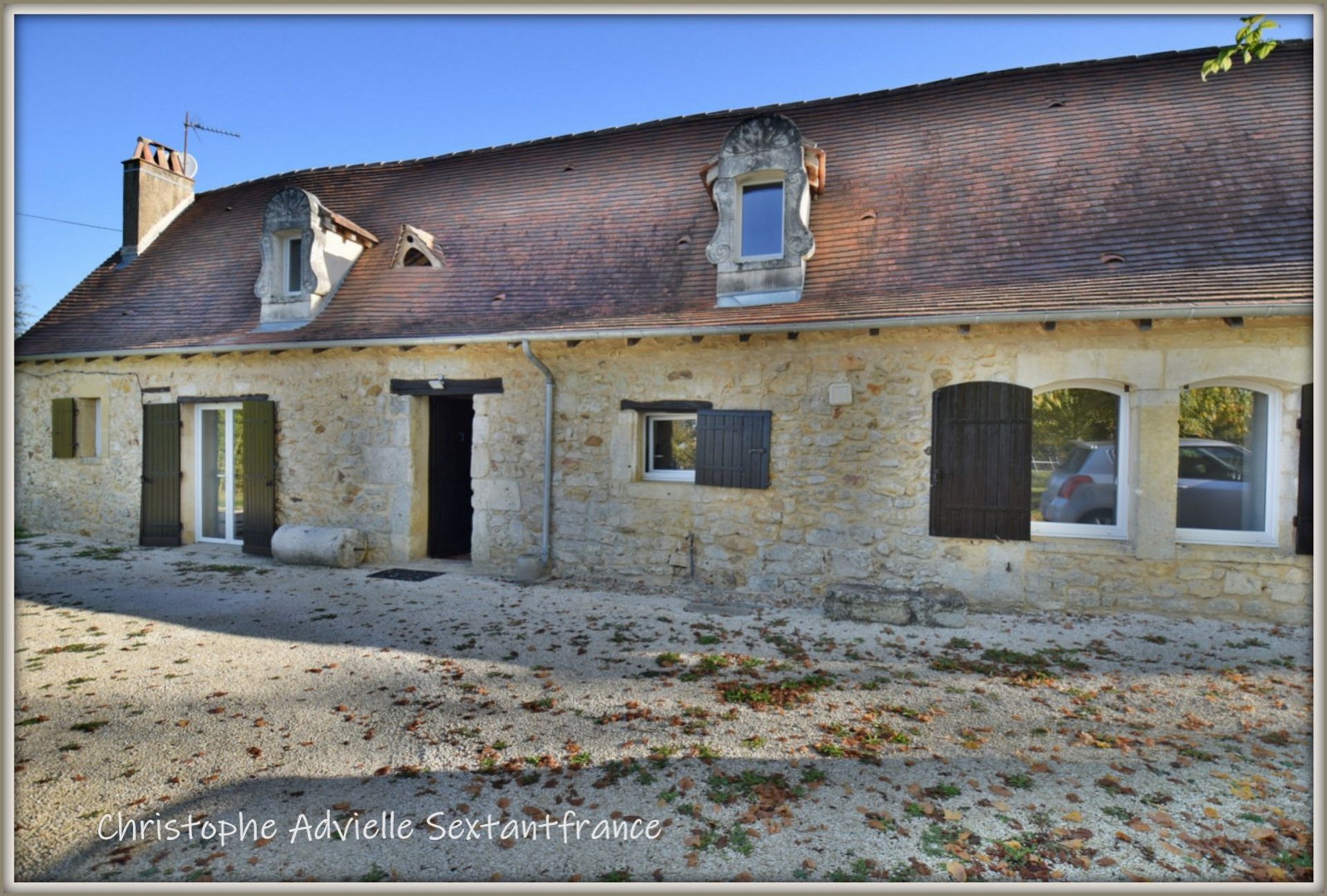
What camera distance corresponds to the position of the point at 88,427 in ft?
32.0

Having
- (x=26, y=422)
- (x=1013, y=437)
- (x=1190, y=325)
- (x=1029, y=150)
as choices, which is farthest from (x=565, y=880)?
(x=26, y=422)

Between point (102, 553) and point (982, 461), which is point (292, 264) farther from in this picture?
point (982, 461)

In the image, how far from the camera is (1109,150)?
6.66 m

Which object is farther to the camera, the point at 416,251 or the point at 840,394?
the point at 416,251

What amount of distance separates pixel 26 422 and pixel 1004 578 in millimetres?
13825

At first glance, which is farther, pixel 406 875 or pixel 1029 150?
pixel 1029 150

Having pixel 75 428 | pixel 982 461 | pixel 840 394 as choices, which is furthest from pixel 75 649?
pixel 982 461

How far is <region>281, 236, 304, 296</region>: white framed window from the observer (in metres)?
8.69

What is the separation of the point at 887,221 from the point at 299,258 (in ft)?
25.7

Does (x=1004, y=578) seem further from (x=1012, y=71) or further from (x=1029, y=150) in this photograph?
(x=1012, y=71)

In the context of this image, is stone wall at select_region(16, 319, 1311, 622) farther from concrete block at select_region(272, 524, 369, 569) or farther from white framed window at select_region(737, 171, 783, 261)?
white framed window at select_region(737, 171, 783, 261)

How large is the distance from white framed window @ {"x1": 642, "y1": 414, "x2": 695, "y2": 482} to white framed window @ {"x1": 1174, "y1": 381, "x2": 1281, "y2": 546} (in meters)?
4.49

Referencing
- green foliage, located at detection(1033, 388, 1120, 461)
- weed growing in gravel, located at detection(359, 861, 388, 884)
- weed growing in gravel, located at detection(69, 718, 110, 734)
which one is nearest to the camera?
weed growing in gravel, located at detection(359, 861, 388, 884)

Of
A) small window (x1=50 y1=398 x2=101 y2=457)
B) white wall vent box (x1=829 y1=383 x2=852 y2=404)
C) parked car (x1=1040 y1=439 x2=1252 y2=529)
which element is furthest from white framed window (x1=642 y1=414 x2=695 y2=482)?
small window (x1=50 y1=398 x2=101 y2=457)
